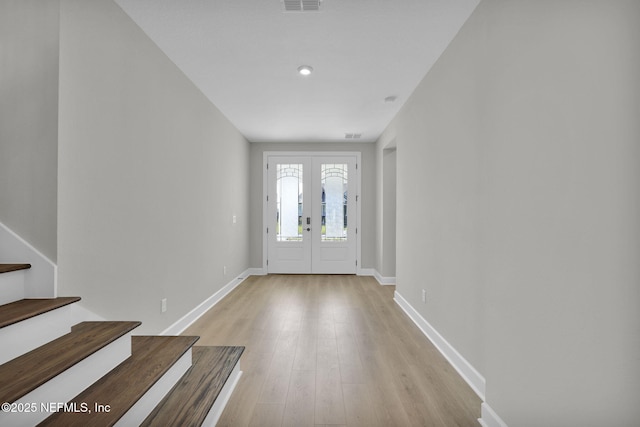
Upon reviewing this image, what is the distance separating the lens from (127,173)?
2.20 m

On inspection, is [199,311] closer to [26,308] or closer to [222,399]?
[222,399]

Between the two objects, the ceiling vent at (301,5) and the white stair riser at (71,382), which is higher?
the ceiling vent at (301,5)

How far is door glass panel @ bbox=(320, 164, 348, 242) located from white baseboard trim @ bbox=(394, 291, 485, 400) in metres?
2.59

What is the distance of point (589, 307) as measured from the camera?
1.09 m

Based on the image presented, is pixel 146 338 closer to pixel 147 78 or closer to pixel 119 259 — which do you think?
pixel 119 259

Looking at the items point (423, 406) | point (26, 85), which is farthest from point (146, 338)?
point (423, 406)

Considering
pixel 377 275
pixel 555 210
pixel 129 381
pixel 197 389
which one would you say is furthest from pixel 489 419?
pixel 377 275

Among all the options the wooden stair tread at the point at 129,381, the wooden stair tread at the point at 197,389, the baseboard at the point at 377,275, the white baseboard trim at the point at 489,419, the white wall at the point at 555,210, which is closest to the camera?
the white wall at the point at 555,210

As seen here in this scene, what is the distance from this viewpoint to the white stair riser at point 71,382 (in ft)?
3.57

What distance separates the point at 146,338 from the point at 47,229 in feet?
2.93

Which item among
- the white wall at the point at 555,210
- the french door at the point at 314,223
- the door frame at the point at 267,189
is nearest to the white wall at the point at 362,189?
the door frame at the point at 267,189

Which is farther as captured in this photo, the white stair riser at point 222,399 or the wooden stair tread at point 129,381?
the white stair riser at point 222,399

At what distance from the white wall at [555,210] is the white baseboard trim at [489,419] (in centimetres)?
3

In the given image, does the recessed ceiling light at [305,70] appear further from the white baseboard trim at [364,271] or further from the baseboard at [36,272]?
the white baseboard trim at [364,271]
